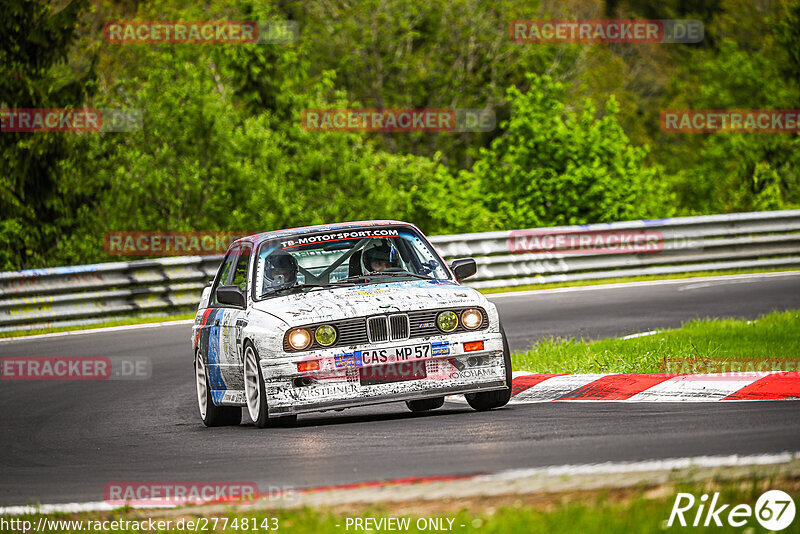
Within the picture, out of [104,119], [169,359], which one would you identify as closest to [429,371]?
[169,359]

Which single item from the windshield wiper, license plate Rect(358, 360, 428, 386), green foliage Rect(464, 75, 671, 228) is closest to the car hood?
the windshield wiper

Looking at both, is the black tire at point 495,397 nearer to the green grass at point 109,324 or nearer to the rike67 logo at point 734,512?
the rike67 logo at point 734,512

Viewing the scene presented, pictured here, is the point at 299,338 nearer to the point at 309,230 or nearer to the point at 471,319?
the point at 471,319

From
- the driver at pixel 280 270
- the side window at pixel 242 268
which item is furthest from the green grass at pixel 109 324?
the driver at pixel 280 270

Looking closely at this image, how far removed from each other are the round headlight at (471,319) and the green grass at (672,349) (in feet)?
6.18

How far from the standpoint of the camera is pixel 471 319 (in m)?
9.12

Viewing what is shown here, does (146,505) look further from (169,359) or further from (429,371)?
(169,359)

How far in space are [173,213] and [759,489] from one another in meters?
24.0

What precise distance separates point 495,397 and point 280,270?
76.8 inches

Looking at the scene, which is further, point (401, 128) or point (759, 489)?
point (401, 128)

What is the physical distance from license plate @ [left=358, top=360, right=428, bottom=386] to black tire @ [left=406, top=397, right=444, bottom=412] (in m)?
1.29

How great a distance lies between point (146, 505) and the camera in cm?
630

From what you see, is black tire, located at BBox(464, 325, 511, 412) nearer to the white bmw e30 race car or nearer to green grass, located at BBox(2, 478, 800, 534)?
the white bmw e30 race car

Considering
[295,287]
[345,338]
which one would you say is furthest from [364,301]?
[295,287]
